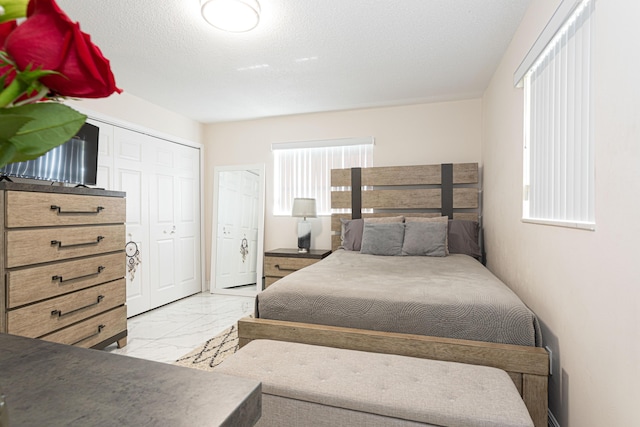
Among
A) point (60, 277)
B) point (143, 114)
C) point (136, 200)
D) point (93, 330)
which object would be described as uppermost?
point (143, 114)

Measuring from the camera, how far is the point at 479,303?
5.50ft

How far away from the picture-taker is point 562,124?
1664 mm

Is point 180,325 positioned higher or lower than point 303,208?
lower

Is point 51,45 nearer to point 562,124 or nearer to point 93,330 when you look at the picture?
point 562,124

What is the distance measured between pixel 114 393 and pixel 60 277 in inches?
90.3

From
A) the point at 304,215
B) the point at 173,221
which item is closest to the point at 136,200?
the point at 173,221

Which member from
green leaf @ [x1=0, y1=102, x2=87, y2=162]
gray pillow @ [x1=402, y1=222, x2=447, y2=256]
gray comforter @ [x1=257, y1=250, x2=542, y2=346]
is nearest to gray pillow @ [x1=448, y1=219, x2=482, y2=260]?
gray pillow @ [x1=402, y1=222, x2=447, y2=256]

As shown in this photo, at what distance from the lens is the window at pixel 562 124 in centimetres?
142

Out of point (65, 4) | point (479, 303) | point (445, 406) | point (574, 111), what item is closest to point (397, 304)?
point (479, 303)

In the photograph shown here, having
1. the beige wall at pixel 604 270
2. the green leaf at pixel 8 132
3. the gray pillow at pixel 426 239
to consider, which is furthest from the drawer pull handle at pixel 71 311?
the beige wall at pixel 604 270

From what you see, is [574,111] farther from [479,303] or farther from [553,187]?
[479,303]

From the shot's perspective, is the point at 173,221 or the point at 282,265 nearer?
the point at 282,265

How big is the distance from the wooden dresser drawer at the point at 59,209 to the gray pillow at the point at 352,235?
2.15 m

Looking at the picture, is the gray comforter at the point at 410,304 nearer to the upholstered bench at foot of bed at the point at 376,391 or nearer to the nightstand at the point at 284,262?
the upholstered bench at foot of bed at the point at 376,391
